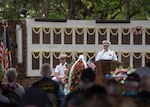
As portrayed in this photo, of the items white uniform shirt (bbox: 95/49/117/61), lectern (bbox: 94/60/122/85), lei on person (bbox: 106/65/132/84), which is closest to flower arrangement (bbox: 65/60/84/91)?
lectern (bbox: 94/60/122/85)

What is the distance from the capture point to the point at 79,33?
23.8 m

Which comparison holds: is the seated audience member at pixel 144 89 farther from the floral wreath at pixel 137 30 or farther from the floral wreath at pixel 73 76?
the floral wreath at pixel 137 30

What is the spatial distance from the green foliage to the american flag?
23.5 ft

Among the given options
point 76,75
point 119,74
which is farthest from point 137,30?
point 119,74

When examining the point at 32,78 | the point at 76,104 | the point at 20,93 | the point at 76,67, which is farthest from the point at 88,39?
the point at 76,104

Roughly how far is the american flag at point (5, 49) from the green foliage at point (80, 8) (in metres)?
7.16

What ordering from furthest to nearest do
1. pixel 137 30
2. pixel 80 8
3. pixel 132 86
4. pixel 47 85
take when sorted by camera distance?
pixel 80 8, pixel 137 30, pixel 47 85, pixel 132 86

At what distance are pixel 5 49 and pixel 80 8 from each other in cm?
977

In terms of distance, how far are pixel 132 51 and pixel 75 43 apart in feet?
7.23

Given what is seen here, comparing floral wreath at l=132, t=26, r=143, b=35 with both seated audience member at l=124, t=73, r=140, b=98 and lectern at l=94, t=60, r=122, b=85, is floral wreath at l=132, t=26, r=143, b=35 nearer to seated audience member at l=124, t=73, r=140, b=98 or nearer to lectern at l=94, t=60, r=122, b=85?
lectern at l=94, t=60, r=122, b=85

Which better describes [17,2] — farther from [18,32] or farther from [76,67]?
[76,67]

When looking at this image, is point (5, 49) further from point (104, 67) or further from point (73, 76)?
point (104, 67)

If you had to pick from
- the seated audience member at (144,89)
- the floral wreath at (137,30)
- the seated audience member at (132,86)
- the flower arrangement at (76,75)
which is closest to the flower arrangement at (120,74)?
the flower arrangement at (76,75)

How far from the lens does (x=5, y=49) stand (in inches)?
888
